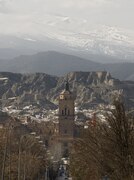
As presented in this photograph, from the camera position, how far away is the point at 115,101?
101 feet

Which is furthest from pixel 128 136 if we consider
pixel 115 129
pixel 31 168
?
pixel 31 168

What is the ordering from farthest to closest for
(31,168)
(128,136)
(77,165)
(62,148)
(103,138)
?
(62,148) → (31,168) → (77,165) → (103,138) → (128,136)

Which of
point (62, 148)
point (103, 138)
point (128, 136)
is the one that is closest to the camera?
point (128, 136)

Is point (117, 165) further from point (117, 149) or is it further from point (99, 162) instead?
point (99, 162)

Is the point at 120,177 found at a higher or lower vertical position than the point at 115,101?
lower

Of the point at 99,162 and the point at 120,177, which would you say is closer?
the point at 120,177

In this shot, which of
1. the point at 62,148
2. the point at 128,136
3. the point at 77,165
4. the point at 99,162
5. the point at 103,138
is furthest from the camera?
the point at 62,148

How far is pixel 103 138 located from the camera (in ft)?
112

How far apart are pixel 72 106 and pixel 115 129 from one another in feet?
404

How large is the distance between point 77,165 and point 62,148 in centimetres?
8791

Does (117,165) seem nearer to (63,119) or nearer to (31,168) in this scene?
(31,168)

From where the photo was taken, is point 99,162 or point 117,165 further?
point 99,162

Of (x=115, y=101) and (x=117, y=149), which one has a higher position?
(x=115, y=101)

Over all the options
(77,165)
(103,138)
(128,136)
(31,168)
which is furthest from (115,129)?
(31,168)
